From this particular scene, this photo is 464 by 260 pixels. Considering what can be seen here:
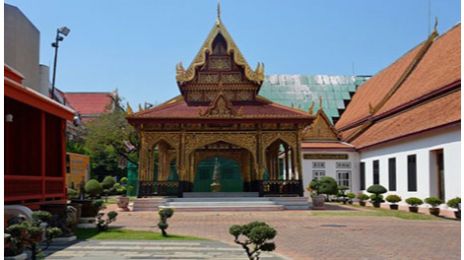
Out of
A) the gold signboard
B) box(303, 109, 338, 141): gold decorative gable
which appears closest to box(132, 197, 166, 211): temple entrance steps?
the gold signboard

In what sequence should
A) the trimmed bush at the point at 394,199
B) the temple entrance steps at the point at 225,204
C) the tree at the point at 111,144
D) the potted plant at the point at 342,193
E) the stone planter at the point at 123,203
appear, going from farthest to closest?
1. the tree at the point at 111,144
2. the potted plant at the point at 342,193
3. the trimmed bush at the point at 394,199
4. the stone planter at the point at 123,203
5. the temple entrance steps at the point at 225,204

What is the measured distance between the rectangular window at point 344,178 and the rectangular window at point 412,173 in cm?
670

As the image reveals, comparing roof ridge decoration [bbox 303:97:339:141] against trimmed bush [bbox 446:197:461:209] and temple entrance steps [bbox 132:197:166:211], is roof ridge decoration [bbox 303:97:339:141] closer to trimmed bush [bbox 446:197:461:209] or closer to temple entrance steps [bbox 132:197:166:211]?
temple entrance steps [bbox 132:197:166:211]

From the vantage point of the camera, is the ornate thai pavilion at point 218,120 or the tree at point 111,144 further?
the tree at point 111,144

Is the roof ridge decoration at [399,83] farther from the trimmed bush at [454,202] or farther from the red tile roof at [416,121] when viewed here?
the trimmed bush at [454,202]

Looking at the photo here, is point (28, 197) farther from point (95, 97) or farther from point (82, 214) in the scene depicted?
point (95, 97)

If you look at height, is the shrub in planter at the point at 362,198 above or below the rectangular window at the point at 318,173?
below

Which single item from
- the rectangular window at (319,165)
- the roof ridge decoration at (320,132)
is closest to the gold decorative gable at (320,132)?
the roof ridge decoration at (320,132)

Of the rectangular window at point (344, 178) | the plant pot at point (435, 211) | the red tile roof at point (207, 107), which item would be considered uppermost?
the red tile roof at point (207, 107)

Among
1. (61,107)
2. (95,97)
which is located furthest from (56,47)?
(95,97)

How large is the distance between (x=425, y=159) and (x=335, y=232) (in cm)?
931

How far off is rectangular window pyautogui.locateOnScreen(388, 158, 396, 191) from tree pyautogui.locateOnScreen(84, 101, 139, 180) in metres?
20.8

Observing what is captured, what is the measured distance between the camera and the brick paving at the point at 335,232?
35.3ft

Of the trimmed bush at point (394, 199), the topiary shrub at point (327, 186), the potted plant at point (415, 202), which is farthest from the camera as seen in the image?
the topiary shrub at point (327, 186)
